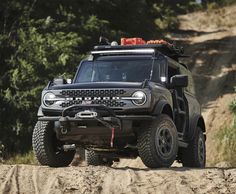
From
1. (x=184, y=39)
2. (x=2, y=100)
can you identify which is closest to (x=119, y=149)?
(x=2, y=100)

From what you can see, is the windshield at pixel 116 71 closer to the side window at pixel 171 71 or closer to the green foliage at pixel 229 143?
the side window at pixel 171 71

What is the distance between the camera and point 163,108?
31.6 ft

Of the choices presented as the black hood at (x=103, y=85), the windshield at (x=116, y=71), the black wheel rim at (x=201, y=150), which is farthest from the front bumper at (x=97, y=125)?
the black wheel rim at (x=201, y=150)

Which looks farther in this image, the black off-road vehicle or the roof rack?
the roof rack

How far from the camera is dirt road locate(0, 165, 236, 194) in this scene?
25.4ft

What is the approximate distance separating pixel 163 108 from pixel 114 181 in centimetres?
203

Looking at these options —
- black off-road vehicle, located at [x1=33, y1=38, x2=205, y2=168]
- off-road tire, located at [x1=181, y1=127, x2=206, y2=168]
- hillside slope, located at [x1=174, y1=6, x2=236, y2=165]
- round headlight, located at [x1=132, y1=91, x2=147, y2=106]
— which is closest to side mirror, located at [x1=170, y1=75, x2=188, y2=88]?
black off-road vehicle, located at [x1=33, y1=38, x2=205, y2=168]

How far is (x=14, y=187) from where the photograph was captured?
7922mm

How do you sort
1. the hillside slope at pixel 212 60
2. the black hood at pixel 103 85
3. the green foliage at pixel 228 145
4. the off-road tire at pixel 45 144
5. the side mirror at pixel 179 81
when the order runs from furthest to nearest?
the hillside slope at pixel 212 60
the green foliage at pixel 228 145
the side mirror at pixel 179 81
the off-road tire at pixel 45 144
the black hood at pixel 103 85

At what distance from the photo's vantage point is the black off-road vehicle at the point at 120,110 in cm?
→ 887

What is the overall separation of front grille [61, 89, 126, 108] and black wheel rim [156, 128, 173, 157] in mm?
733

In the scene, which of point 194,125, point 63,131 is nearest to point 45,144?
point 63,131

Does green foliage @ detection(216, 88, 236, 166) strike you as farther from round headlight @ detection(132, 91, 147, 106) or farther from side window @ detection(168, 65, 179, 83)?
round headlight @ detection(132, 91, 147, 106)

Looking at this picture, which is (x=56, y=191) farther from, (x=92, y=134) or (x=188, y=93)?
(x=188, y=93)
